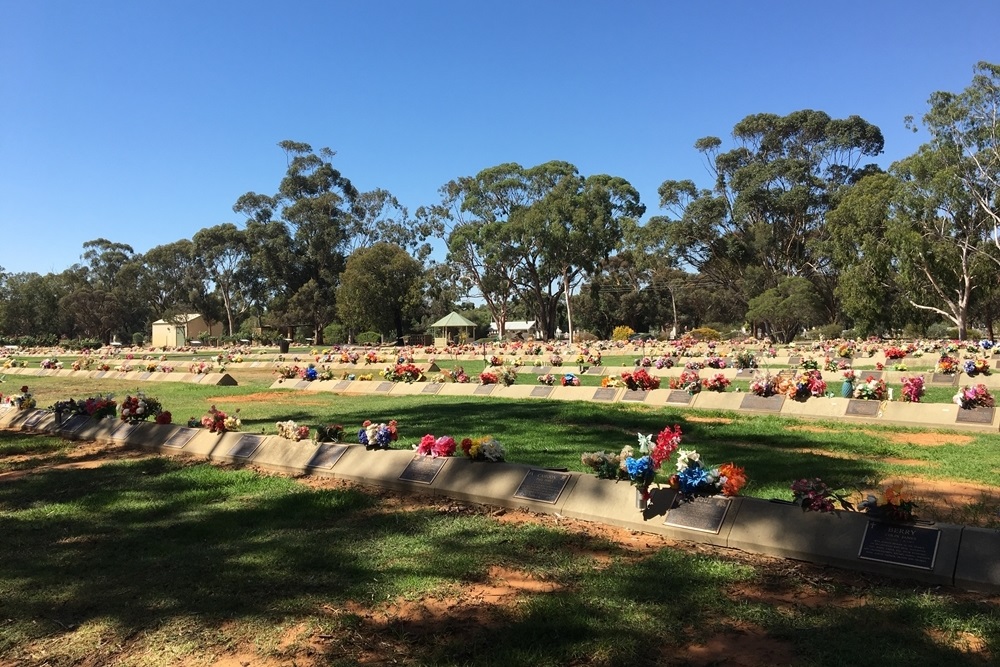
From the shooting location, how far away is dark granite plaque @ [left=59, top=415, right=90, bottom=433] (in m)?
9.73

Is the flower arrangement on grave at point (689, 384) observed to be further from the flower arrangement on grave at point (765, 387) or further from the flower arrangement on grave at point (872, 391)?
the flower arrangement on grave at point (872, 391)

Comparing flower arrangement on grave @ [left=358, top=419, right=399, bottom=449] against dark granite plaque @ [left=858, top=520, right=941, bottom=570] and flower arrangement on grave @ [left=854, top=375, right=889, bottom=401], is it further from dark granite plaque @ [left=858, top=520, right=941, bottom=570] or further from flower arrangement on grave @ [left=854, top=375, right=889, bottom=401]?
flower arrangement on grave @ [left=854, top=375, right=889, bottom=401]

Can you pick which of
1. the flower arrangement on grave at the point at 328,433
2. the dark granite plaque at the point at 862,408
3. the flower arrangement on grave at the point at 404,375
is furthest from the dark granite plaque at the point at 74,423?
the dark granite plaque at the point at 862,408

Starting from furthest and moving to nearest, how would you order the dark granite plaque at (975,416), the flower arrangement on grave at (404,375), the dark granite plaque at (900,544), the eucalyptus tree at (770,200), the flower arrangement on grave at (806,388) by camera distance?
the eucalyptus tree at (770,200) < the flower arrangement on grave at (404,375) < the flower arrangement on grave at (806,388) < the dark granite plaque at (975,416) < the dark granite plaque at (900,544)

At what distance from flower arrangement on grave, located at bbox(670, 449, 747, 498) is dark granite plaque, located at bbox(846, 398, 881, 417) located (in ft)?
20.2

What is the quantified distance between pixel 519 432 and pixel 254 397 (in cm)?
857

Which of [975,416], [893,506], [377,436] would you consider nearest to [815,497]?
[893,506]

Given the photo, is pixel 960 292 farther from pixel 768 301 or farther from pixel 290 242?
pixel 290 242

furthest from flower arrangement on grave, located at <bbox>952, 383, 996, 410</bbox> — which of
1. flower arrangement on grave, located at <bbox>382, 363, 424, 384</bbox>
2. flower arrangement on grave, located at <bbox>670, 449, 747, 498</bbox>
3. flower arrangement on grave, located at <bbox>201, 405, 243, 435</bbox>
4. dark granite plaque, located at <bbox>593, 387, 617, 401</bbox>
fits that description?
flower arrangement on grave, located at <bbox>382, 363, 424, 384</bbox>

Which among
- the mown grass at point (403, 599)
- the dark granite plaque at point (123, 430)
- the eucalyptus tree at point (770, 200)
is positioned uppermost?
the eucalyptus tree at point (770, 200)

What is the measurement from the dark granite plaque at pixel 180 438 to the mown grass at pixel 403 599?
2817 millimetres

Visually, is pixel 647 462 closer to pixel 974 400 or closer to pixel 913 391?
pixel 974 400

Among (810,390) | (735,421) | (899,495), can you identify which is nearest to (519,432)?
(735,421)

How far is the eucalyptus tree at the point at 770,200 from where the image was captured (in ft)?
163
